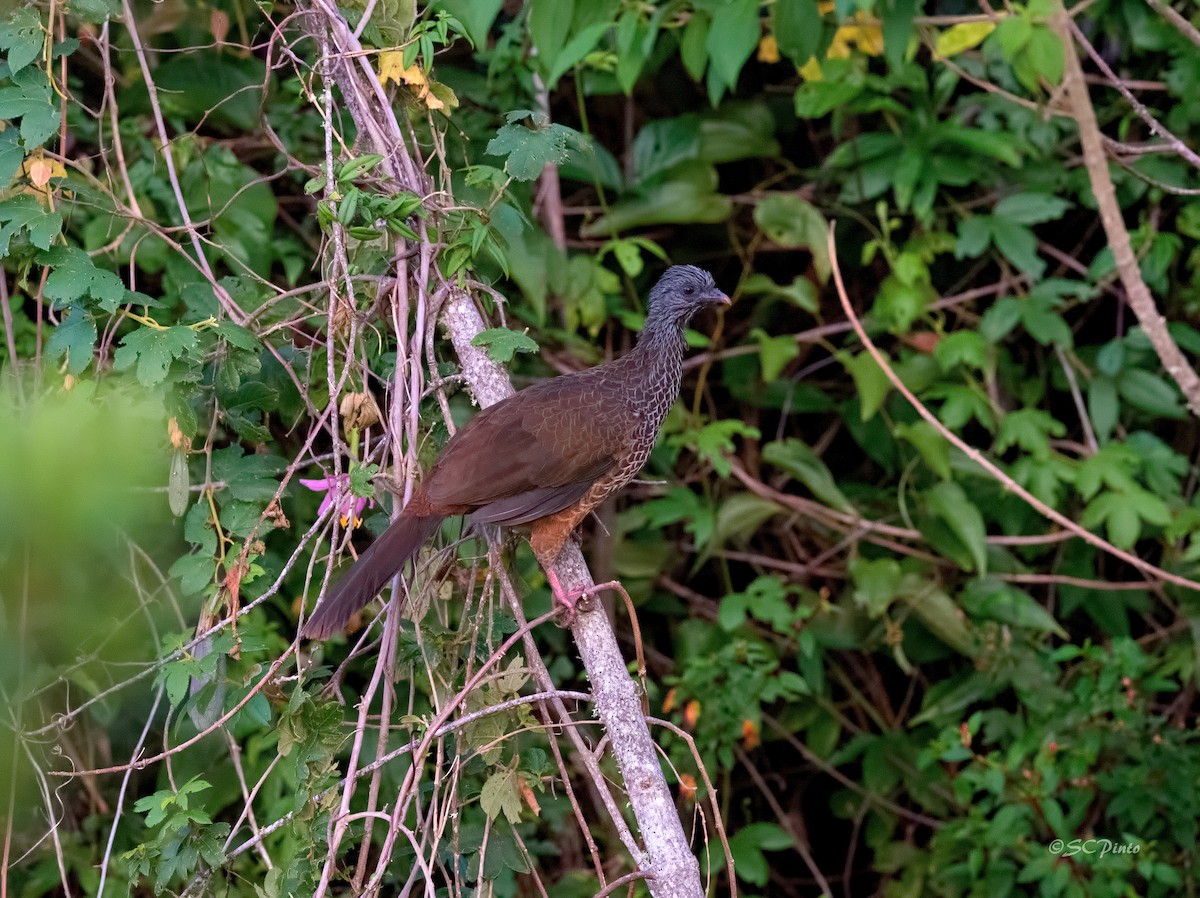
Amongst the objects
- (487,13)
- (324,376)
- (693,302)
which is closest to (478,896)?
(324,376)

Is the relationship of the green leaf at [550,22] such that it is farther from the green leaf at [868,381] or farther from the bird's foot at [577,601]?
the green leaf at [868,381]

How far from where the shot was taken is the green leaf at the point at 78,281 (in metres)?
2.08

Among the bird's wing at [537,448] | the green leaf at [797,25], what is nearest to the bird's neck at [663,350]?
the bird's wing at [537,448]

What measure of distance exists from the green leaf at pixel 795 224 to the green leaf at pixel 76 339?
2.27 m

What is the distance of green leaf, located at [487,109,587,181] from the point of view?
2.13 meters

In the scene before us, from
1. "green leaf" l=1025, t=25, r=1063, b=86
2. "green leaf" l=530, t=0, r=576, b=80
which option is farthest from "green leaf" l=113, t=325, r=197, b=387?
"green leaf" l=1025, t=25, r=1063, b=86

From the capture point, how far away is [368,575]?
2164 millimetres

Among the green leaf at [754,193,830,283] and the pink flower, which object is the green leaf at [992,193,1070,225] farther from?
the pink flower

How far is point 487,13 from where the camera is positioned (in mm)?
2574

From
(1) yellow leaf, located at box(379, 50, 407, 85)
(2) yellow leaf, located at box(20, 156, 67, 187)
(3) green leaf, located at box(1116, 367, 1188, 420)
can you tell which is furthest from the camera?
(3) green leaf, located at box(1116, 367, 1188, 420)

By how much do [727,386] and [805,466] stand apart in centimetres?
52

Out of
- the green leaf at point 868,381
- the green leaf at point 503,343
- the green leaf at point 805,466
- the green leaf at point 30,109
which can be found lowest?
the green leaf at point 805,466

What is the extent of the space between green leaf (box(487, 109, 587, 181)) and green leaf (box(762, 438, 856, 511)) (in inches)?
70.4

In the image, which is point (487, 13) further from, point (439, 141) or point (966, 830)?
point (966, 830)
